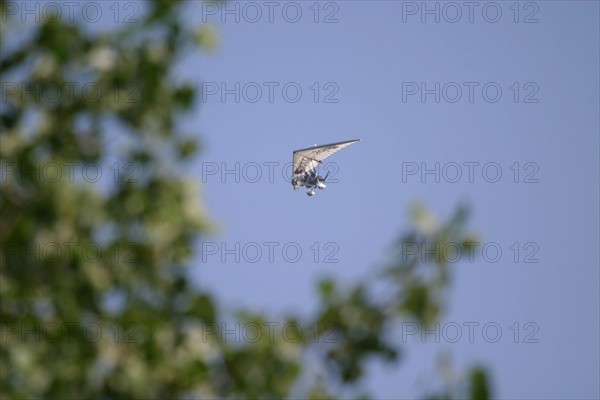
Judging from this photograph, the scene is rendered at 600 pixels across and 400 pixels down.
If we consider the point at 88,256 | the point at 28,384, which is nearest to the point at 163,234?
the point at 88,256

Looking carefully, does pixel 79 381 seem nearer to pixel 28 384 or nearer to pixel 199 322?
pixel 28 384

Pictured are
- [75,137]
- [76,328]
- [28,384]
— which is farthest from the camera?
[75,137]

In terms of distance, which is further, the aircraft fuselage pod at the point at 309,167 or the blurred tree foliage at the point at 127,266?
the aircraft fuselage pod at the point at 309,167

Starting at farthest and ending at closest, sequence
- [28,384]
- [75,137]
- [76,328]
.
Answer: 1. [75,137]
2. [76,328]
3. [28,384]

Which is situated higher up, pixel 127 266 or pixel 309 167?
pixel 309 167

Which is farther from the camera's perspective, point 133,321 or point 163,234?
point 163,234

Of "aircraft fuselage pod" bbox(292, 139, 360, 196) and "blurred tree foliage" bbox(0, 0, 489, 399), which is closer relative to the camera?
"blurred tree foliage" bbox(0, 0, 489, 399)

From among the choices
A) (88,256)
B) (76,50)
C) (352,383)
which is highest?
(76,50)

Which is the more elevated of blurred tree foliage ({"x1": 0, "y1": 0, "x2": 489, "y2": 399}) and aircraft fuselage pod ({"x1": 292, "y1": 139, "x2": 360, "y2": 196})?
aircraft fuselage pod ({"x1": 292, "y1": 139, "x2": 360, "y2": 196})

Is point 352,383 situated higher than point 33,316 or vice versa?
point 33,316

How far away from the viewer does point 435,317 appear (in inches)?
206

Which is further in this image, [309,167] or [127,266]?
[309,167]

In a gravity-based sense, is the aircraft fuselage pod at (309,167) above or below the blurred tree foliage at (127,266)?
above

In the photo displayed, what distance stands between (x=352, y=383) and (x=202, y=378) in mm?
1026
